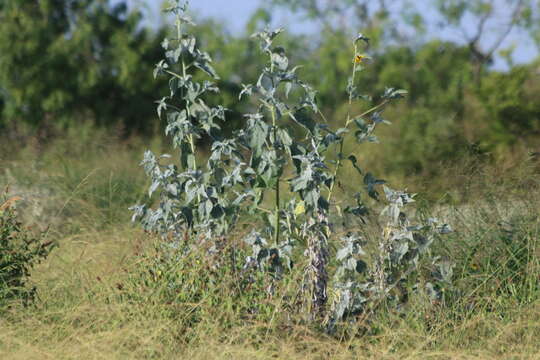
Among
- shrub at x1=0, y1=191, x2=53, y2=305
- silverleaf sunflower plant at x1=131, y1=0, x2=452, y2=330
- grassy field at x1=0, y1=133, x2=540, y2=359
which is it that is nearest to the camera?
grassy field at x1=0, y1=133, x2=540, y2=359

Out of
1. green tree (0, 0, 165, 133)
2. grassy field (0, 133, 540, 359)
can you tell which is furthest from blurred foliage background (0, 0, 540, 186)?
grassy field (0, 133, 540, 359)

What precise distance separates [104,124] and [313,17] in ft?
22.4

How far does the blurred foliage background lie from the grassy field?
5.26 metres

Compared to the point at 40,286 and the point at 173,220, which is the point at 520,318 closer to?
the point at 173,220

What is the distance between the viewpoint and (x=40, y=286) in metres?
4.75

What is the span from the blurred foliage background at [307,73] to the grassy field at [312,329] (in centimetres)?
526

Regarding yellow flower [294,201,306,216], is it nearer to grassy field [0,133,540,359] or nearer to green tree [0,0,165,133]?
grassy field [0,133,540,359]

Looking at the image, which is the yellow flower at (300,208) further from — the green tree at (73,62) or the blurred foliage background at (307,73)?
the green tree at (73,62)

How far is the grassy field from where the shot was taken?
362 centimetres

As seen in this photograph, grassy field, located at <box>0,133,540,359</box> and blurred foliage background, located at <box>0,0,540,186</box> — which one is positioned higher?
blurred foliage background, located at <box>0,0,540,186</box>

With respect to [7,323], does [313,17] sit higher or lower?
higher

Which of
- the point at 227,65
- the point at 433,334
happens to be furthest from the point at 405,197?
the point at 227,65

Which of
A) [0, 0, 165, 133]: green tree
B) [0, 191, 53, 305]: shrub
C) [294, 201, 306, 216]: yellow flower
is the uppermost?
[0, 0, 165, 133]: green tree

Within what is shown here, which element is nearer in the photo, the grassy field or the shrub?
the grassy field
